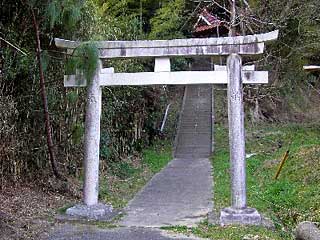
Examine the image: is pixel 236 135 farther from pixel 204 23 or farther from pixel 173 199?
pixel 204 23

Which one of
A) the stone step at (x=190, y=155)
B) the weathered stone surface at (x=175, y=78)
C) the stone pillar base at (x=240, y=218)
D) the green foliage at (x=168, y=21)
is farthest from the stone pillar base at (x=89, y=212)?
the green foliage at (x=168, y=21)

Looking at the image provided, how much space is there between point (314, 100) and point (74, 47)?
18.4 meters

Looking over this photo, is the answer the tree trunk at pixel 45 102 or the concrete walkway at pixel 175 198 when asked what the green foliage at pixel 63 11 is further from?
the concrete walkway at pixel 175 198

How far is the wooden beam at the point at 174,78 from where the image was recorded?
732cm

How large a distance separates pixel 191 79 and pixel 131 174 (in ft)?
17.3

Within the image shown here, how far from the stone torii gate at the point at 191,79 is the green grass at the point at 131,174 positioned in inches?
43.9

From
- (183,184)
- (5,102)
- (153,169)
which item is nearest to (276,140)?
(153,169)

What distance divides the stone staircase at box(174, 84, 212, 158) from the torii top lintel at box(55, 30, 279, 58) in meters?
8.17

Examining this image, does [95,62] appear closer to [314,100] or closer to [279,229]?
[279,229]

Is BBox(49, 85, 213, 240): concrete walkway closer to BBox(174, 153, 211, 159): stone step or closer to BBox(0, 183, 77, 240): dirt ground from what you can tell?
BBox(174, 153, 211, 159): stone step

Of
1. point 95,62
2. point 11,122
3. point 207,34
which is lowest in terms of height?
point 11,122

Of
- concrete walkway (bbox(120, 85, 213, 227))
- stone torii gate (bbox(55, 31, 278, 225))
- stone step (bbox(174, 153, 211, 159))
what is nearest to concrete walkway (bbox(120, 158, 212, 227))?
concrete walkway (bbox(120, 85, 213, 227))

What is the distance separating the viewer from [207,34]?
82.6 feet

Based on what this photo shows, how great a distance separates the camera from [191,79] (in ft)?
24.1
